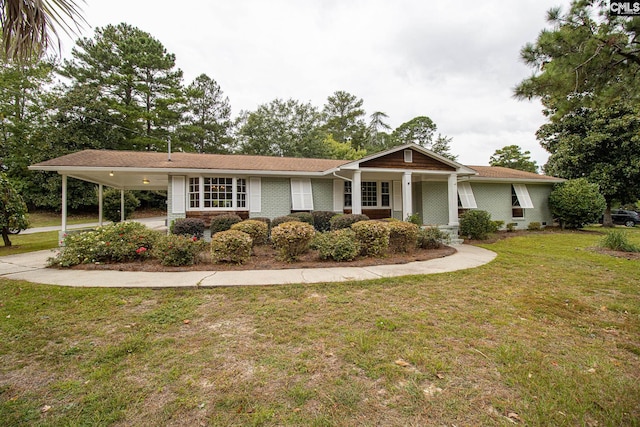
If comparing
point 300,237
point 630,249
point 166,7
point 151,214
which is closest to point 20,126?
point 151,214

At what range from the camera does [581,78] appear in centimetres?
446

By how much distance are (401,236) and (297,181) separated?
562cm

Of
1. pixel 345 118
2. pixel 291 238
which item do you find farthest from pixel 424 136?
pixel 291 238

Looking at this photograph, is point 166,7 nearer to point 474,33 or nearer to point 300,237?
point 300,237

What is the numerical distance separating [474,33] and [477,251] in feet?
25.6

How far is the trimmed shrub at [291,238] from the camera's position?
22.2 ft

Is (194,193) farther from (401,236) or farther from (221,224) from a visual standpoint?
(401,236)

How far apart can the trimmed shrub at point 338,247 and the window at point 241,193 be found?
5389 mm

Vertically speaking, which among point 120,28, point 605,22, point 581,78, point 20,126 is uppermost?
point 120,28

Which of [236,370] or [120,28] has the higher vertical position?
[120,28]

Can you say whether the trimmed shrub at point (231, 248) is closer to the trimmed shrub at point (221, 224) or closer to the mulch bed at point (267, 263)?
the mulch bed at point (267, 263)

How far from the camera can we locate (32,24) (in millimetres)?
2342

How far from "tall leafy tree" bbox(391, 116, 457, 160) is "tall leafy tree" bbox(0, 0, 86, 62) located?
3362cm

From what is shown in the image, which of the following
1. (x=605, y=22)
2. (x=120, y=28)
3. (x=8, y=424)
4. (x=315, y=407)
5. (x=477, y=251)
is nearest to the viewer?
(x=8, y=424)
